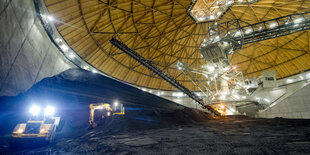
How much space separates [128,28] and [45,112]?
15159 millimetres

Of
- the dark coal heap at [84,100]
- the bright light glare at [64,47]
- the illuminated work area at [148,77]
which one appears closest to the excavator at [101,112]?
the illuminated work area at [148,77]

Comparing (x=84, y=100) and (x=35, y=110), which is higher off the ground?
(x=84, y=100)

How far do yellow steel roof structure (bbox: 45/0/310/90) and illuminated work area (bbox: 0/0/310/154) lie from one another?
0.48 ft

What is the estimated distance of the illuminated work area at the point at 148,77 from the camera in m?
5.07

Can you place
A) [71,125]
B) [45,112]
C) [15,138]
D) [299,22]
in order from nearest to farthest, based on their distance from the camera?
[15,138]
[45,112]
[71,125]
[299,22]

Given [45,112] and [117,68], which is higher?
[117,68]

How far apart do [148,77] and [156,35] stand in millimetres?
10402

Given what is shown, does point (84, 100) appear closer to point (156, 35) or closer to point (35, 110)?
point (35, 110)

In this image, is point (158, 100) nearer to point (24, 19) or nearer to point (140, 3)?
point (24, 19)

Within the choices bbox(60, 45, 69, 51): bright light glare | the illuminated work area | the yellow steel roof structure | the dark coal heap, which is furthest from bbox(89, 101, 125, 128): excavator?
bbox(60, 45, 69, 51): bright light glare

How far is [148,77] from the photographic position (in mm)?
29875

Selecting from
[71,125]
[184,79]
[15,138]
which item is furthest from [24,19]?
[184,79]

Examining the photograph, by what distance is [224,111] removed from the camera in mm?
19234

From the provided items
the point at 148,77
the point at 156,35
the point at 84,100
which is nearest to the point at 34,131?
the point at 84,100
